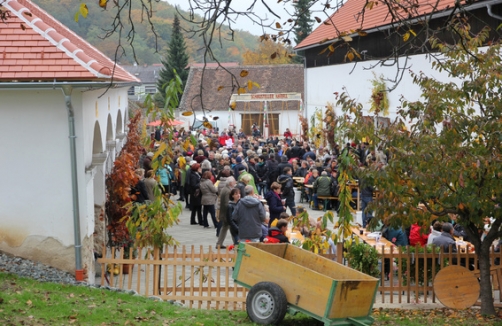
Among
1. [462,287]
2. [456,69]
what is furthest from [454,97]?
[462,287]

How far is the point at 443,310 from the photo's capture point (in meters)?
11.8

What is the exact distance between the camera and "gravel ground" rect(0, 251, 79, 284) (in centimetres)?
1122

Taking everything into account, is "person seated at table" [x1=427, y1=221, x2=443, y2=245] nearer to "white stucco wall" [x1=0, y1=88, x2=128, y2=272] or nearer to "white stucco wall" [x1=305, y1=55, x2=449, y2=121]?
"white stucco wall" [x1=0, y1=88, x2=128, y2=272]

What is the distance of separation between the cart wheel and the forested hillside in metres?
3.13

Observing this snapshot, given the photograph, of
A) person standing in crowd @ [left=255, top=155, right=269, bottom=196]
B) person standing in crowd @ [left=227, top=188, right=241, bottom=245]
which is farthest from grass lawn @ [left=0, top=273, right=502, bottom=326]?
person standing in crowd @ [left=255, top=155, right=269, bottom=196]

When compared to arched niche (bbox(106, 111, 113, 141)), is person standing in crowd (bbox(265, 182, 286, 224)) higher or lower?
lower

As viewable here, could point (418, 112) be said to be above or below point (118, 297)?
above

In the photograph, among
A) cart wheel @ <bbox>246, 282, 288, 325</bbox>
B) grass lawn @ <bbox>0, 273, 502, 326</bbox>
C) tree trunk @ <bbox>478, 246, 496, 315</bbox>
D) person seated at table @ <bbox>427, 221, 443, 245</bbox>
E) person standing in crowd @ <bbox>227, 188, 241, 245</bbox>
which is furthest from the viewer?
person standing in crowd @ <bbox>227, 188, 241, 245</bbox>

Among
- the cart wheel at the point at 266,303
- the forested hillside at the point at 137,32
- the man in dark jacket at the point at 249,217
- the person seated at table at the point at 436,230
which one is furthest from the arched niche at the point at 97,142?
the person seated at table at the point at 436,230

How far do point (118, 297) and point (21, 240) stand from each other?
87.7 inches

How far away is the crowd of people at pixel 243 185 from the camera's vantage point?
14.5 m

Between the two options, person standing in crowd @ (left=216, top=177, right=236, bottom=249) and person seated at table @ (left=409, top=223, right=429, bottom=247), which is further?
person standing in crowd @ (left=216, top=177, right=236, bottom=249)

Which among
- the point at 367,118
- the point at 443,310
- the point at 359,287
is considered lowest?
the point at 443,310

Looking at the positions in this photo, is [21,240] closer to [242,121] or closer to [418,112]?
[418,112]
